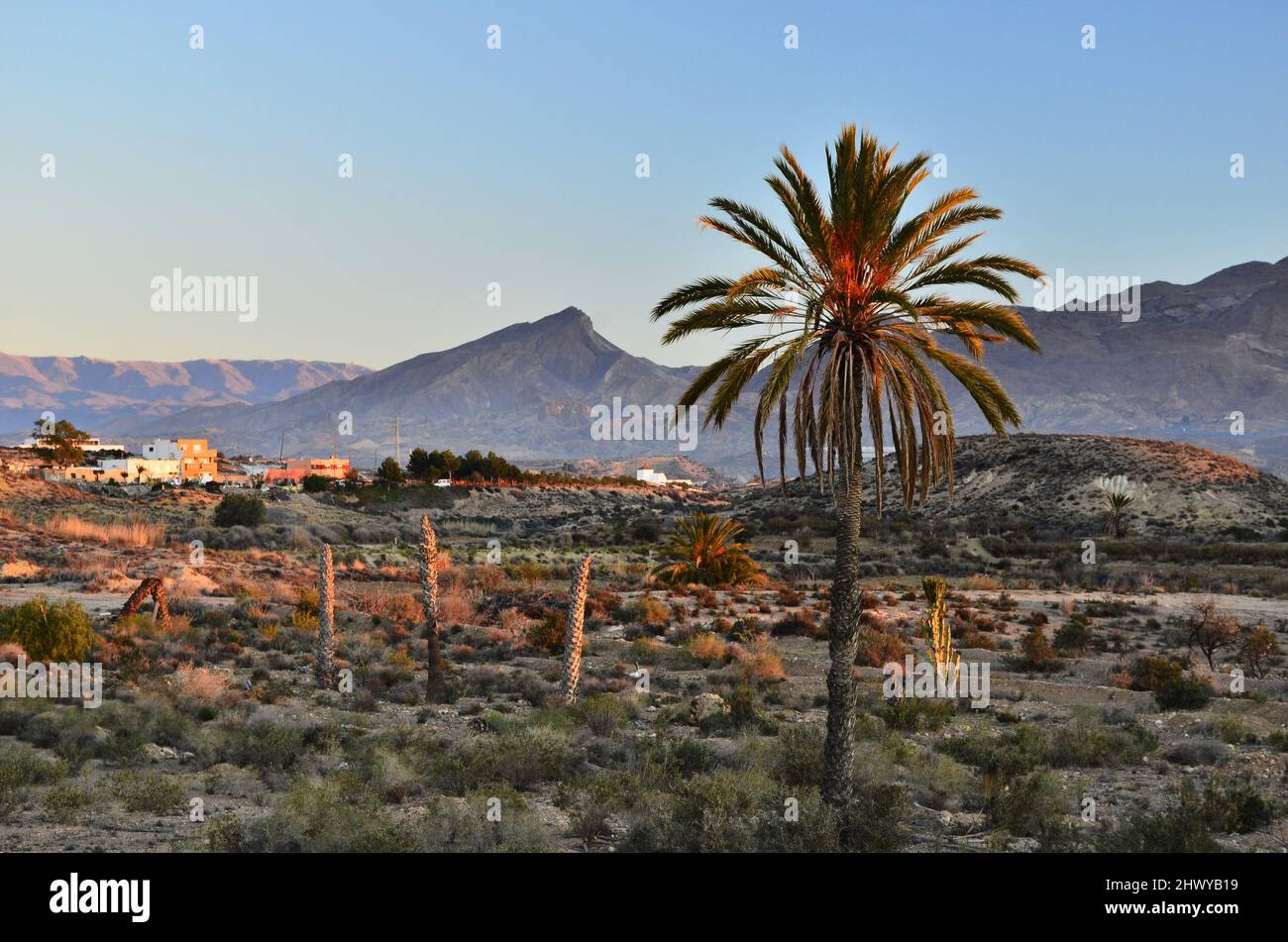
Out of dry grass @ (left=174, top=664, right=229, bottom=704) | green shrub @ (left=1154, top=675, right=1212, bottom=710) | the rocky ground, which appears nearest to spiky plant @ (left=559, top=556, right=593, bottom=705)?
the rocky ground

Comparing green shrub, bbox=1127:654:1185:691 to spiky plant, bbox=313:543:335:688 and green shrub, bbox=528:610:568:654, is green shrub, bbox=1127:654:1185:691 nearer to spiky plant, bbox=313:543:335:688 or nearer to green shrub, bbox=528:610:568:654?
green shrub, bbox=528:610:568:654

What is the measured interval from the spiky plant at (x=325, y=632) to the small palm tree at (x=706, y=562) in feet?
63.4

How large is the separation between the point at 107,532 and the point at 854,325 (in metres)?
47.1

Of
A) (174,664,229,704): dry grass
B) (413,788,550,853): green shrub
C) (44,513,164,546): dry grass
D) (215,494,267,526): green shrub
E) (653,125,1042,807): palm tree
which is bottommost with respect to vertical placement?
(413,788,550,853): green shrub

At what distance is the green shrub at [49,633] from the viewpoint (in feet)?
66.6

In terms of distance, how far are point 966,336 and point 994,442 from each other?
308 ft

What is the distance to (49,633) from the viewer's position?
2052cm

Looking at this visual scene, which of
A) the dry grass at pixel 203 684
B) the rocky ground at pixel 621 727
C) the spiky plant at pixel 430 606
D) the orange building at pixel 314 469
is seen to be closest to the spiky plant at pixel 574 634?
the rocky ground at pixel 621 727

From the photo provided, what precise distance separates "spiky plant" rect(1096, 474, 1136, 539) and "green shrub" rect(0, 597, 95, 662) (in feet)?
192

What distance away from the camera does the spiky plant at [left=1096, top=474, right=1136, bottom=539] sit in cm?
6303

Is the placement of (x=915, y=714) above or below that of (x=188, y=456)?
below

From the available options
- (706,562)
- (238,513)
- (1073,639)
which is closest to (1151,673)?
(1073,639)

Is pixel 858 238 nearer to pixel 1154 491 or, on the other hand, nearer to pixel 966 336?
pixel 966 336

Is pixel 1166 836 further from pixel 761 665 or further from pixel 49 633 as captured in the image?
pixel 49 633
